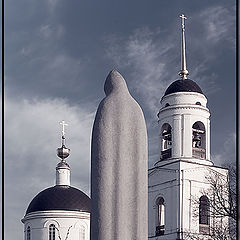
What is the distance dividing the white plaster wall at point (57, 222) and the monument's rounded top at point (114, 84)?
87.1 ft

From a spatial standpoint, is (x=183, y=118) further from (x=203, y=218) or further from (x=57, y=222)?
(x=57, y=222)

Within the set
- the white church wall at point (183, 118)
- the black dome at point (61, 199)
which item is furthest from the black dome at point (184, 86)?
the black dome at point (61, 199)

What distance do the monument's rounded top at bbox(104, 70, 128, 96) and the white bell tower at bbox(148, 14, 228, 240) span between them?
18140mm

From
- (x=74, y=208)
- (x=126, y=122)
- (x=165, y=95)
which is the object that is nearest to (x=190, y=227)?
(x=165, y=95)

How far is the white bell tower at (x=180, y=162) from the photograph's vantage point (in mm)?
25625

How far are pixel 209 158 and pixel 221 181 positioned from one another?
5.00 m

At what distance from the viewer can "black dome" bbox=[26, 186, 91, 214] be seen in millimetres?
33062

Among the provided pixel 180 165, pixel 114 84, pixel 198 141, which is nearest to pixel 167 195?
pixel 180 165

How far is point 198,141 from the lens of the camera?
25812 millimetres

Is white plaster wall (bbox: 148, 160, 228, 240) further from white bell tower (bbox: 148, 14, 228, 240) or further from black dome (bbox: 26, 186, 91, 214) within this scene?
black dome (bbox: 26, 186, 91, 214)

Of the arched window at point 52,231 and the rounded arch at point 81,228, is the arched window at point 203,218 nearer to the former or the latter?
the rounded arch at point 81,228

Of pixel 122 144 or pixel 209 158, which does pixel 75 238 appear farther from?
pixel 122 144

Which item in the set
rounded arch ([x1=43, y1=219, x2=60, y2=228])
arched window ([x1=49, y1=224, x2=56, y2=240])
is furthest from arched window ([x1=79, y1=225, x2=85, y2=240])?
arched window ([x1=49, y1=224, x2=56, y2=240])

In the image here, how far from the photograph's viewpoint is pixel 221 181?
2083cm
